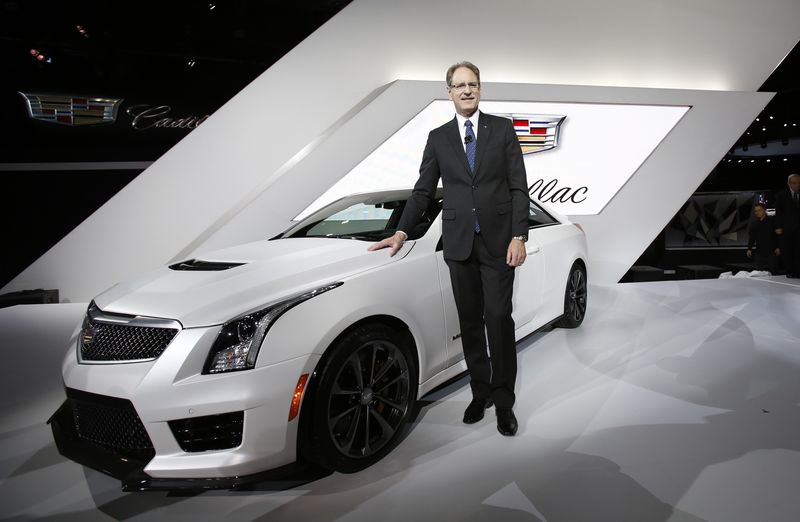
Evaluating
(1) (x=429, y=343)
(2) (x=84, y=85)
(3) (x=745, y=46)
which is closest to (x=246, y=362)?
(1) (x=429, y=343)

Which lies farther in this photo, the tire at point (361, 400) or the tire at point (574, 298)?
the tire at point (574, 298)

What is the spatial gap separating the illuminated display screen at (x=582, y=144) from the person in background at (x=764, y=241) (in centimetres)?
215

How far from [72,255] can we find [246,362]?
5.19 meters

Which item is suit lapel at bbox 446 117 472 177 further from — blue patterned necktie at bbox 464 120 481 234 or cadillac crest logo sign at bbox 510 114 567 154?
cadillac crest logo sign at bbox 510 114 567 154

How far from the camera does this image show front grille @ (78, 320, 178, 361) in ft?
5.55

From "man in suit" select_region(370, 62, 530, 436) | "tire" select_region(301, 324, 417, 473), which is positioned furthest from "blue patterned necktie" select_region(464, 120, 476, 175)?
"tire" select_region(301, 324, 417, 473)

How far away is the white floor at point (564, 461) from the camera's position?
1749mm

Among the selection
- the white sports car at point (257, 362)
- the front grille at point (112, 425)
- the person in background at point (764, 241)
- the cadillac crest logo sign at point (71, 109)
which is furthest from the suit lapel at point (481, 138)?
the person in background at point (764, 241)

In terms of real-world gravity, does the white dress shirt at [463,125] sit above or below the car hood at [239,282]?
above

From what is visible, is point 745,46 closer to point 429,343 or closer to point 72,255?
point 429,343

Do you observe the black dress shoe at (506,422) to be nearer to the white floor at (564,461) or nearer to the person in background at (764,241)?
the white floor at (564,461)

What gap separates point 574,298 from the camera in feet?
13.0

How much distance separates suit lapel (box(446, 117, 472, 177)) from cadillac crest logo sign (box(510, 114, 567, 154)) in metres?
4.16

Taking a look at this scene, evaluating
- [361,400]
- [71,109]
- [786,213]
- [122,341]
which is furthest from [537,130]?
[71,109]
